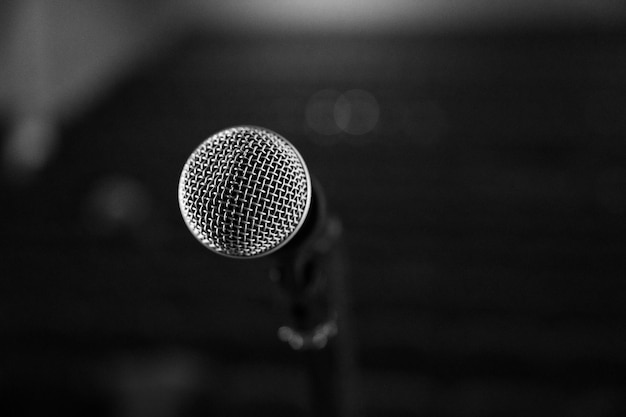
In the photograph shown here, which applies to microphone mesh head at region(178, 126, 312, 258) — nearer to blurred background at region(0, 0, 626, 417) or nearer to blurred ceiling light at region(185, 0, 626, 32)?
blurred background at region(0, 0, 626, 417)

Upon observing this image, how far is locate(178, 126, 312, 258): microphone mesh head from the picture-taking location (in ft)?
1.26

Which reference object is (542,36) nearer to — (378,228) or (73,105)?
(378,228)

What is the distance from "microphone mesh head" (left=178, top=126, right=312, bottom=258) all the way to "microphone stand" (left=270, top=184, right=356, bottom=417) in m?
0.02

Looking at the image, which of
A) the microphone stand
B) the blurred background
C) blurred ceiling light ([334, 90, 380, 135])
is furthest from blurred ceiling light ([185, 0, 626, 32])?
the microphone stand

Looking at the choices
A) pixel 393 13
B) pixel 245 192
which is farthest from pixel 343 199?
pixel 245 192

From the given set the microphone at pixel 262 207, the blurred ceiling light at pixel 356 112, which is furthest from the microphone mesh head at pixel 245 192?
the blurred ceiling light at pixel 356 112

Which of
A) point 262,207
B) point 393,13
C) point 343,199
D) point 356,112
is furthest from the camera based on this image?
point 393,13

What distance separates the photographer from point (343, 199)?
8.63 ft

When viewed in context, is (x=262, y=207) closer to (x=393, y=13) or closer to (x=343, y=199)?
(x=343, y=199)

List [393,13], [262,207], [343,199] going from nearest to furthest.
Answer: [262,207], [343,199], [393,13]

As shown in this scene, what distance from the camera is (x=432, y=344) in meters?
1.67

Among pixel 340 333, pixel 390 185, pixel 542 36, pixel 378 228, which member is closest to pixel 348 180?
pixel 390 185

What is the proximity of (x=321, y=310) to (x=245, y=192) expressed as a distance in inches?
4.5

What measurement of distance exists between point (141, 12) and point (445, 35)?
6.96 feet
